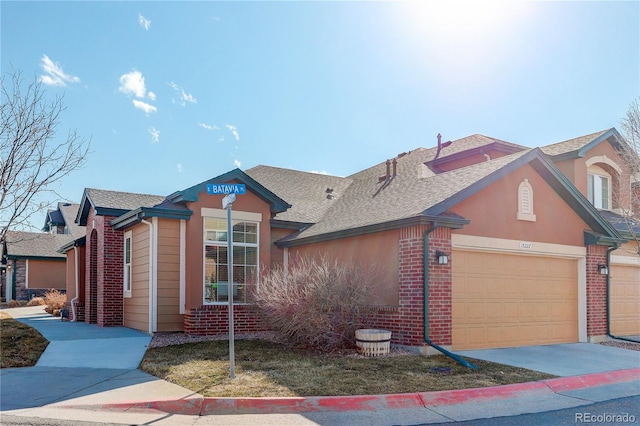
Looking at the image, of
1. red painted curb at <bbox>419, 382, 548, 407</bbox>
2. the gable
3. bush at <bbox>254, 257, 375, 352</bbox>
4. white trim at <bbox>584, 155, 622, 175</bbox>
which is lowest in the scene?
red painted curb at <bbox>419, 382, 548, 407</bbox>

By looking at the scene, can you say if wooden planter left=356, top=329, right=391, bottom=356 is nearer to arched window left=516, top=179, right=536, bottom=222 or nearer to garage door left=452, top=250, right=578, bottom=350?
garage door left=452, top=250, right=578, bottom=350

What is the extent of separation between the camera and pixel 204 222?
14.1 metres

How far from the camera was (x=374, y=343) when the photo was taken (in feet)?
34.0

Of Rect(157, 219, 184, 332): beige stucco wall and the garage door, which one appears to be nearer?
the garage door

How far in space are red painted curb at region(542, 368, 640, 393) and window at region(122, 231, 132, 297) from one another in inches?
448

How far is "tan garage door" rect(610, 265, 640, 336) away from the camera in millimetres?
15172

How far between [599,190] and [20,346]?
17574 millimetres

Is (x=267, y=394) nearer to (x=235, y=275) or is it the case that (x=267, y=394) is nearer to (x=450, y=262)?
(x=450, y=262)

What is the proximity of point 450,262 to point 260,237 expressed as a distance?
5.84 m

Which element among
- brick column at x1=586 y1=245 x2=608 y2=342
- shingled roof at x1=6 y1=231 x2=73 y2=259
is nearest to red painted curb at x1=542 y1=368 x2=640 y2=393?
brick column at x1=586 y1=245 x2=608 y2=342

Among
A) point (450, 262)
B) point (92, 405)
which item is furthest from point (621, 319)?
point (92, 405)

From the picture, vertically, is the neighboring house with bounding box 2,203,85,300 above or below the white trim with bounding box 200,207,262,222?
below

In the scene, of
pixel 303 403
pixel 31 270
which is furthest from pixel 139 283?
pixel 31 270

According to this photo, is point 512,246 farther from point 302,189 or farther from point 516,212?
point 302,189
